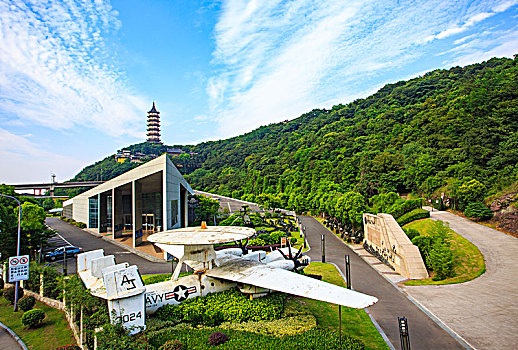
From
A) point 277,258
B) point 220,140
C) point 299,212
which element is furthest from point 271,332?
point 220,140

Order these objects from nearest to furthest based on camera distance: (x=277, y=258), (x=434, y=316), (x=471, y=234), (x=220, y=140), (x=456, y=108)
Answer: (x=434, y=316) → (x=277, y=258) → (x=471, y=234) → (x=456, y=108) → (x=220, y=140)

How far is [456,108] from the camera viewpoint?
5972 cm

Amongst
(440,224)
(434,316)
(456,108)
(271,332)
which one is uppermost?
(456,108)

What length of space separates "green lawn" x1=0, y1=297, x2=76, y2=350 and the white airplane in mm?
2595

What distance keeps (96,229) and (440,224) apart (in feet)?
163

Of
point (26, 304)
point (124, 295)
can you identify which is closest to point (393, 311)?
point (124, 295)

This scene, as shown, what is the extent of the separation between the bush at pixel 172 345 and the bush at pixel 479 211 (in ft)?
116

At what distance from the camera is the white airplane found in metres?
9.84

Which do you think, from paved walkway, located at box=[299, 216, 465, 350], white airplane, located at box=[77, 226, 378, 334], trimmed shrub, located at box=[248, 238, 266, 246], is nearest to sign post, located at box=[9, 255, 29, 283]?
white airplane, located at box=[77, 226, 378, 334]

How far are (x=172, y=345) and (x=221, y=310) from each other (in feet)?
11.9

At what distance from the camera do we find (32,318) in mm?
12492

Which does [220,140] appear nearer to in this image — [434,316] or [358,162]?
[358,162]

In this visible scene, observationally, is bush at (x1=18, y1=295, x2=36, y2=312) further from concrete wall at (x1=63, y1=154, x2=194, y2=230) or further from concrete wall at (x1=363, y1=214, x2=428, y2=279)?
concrete wall at (x1=363, y1=214, x2=428, y2=279)

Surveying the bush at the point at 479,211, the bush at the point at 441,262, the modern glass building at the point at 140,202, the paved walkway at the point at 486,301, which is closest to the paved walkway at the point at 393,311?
the paved walkway at the point at 486,301
